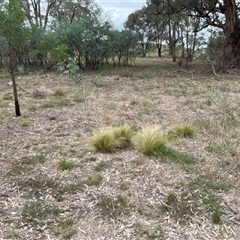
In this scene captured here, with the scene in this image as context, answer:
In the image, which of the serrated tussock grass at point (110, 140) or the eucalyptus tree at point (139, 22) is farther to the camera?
the eucalyptus tree at point (139, 22)

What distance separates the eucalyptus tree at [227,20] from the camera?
11.6m

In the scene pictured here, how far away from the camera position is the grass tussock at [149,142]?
3.49 metres

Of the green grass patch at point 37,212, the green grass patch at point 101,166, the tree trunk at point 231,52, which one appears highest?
the tree trunk at point 231,52

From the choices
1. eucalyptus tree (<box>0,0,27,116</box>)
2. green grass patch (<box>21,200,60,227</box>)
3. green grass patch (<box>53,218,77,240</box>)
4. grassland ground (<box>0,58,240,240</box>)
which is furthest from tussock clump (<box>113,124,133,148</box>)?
eucalyptus tree (<box>0,0,27,116</box>)

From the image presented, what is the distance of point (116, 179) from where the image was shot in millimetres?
2936

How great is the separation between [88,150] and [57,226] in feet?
5.08

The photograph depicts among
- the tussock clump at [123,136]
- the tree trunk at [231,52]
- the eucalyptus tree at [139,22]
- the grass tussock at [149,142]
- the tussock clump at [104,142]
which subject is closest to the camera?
the grass tussock at [149,142]

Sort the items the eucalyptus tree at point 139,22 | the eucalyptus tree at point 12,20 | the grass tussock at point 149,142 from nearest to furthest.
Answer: the grass tussock at point 149,142
the eucalyptus tree at point 12,20
the eucalyptus tree at point 139,22

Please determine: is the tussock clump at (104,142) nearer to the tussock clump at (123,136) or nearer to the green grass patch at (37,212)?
the tussock clump at (123,136)

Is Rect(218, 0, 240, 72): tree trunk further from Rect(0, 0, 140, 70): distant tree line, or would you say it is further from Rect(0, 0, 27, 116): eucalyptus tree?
Rect(0, 0, 27, 116): eucalyptus tree

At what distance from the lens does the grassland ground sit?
7.30 ft

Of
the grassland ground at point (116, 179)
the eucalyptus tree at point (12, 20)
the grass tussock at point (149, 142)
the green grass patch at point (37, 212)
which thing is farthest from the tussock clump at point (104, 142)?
the eucalyptus tree at point (12, 20)

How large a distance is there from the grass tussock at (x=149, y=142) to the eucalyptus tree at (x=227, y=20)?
953 centimetres

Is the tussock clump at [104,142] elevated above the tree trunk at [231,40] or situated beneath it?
situated beneath
